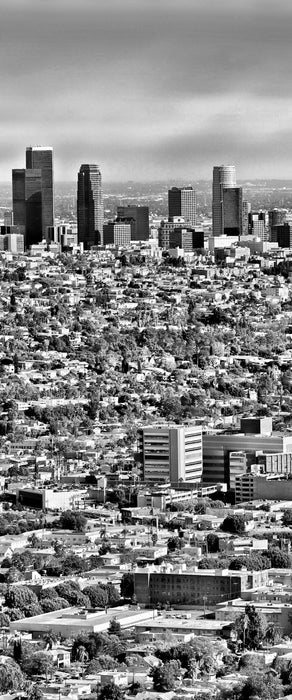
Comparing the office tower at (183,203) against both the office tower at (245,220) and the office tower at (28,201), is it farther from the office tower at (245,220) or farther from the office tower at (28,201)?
the office tower at (28,201)

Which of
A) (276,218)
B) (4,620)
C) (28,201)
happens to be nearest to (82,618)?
(4,620)

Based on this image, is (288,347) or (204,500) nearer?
(204,500)

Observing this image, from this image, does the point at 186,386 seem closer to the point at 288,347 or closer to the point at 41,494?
the point at 288,347

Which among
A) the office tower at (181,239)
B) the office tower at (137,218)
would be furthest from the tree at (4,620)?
the office tower at (137,218)

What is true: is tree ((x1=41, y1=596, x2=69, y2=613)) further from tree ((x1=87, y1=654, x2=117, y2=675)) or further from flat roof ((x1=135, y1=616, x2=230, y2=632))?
tree ((x1=87, y1=654, x2=117, y2=675))

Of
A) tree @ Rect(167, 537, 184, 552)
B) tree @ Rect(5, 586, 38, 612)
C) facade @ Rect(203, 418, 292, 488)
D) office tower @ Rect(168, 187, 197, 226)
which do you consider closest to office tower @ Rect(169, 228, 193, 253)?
office tower @ Rect(168, 187, 197, 226)

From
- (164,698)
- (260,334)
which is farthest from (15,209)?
(164,698)
